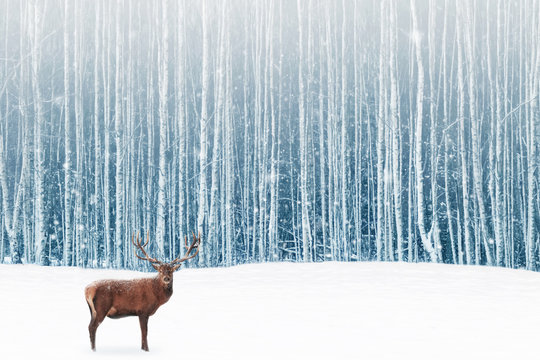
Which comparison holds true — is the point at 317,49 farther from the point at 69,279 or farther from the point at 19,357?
the point at 19,357

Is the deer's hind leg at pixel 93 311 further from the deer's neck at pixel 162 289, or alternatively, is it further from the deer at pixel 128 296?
the deer's neck at pixel 162 289

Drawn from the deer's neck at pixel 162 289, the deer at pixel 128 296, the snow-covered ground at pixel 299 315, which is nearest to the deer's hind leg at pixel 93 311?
the deer at pixel 128 296

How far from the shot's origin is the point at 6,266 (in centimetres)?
918

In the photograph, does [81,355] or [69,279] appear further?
[69,279]

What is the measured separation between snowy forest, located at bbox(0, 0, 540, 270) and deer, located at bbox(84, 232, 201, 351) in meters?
5.58

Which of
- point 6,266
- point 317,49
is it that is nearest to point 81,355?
point 6,266

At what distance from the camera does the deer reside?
12.6ft

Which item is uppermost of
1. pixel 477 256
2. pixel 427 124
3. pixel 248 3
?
pixel 248 3

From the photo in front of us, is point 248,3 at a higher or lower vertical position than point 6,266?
higher

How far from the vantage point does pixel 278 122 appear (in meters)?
12.6

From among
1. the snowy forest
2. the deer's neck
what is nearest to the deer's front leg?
the deer's neck

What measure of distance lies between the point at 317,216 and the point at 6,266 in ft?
22.5

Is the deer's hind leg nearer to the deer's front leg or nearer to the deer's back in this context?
the deer's back

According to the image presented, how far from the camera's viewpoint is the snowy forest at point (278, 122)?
1054 cm
